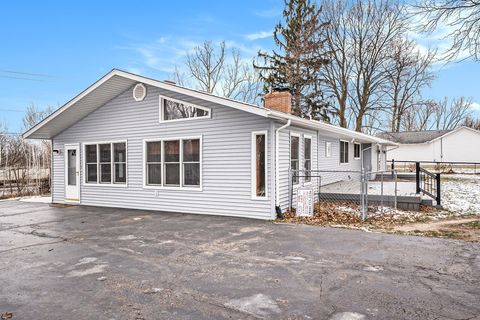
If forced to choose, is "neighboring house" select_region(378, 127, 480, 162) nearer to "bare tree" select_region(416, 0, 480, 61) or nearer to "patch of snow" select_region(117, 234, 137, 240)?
"bare tree" select_region(416, 0, 480, 61)

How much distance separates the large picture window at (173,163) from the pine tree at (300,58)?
51.6 feet

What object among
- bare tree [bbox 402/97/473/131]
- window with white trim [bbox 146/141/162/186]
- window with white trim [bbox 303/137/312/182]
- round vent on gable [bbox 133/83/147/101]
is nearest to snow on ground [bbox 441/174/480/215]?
window with white trim [bbox 303/137/312/182]

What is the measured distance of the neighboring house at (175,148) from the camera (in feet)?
28.2

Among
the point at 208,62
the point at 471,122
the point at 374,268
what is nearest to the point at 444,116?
the point at 471,122

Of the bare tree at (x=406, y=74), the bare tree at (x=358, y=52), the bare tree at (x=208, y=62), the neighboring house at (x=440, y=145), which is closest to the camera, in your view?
the bare tree at (x=358, y=52)

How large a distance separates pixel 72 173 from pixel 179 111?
5630mm

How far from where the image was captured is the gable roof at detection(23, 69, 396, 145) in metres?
8.32

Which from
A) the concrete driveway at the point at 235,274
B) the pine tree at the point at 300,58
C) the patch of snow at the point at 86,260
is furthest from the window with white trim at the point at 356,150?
the patch of snow at the point at 86,260

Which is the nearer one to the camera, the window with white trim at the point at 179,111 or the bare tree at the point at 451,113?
the window with white trim at the point at 179,111

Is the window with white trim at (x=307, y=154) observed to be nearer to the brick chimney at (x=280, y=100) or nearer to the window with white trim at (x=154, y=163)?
the brick chimney at (x=280, y=100)

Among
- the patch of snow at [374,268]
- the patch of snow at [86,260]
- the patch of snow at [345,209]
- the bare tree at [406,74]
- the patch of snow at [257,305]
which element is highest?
the bare tree at [406,74]

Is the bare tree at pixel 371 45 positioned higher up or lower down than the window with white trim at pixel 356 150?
higher up

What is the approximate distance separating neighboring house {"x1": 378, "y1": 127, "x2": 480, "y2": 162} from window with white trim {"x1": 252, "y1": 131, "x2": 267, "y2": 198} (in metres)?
29.0

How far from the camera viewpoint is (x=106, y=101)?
11.2 metres
